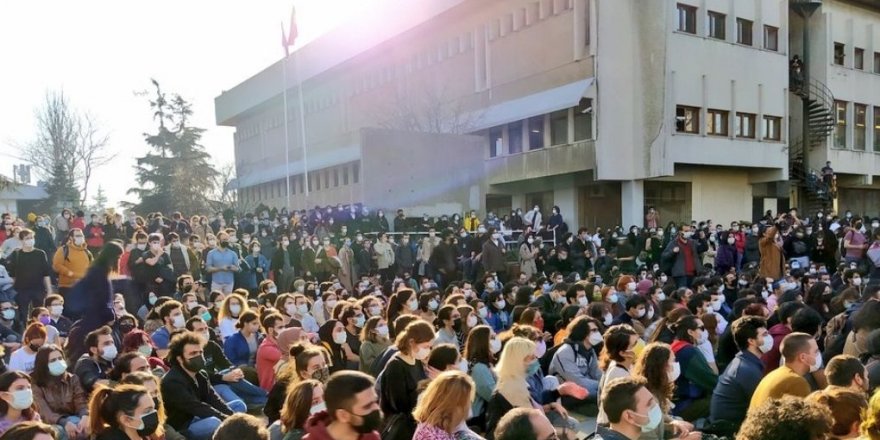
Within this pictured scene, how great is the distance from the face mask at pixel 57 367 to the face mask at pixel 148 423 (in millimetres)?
1997

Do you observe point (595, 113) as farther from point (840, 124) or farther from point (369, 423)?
point (369, 423)

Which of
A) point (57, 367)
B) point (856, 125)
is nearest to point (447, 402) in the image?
point (57, 367)

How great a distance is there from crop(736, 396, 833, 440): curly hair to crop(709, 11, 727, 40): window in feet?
92.4

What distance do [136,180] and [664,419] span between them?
1582 inches

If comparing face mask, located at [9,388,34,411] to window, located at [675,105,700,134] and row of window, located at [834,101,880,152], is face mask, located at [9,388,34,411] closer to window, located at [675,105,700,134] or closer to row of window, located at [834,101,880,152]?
window, located at [675,105,700,134]

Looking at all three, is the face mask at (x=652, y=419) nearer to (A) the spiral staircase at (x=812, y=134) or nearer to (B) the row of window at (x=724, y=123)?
(B) the row of window at (x=724, y=123)

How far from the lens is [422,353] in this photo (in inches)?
225

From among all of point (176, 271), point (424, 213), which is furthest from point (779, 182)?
point (176, 271)

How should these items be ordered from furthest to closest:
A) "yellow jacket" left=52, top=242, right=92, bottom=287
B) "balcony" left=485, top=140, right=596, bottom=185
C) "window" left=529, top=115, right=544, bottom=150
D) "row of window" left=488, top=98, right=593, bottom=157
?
"window" left=529, top=115, right=544, bottom=150
"row of window" left=488, top=98, right=593, bottom=157
"balcony" left=485, top=140, right=596, bottom=185
"yellow jacket" left=52, top=242, right=92, bottom=287

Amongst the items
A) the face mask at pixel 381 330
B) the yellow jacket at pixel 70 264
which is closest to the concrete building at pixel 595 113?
the yellow jacket at pixel 70 264

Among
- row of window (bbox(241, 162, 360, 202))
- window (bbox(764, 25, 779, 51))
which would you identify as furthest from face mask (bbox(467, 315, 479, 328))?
row of window (bbox(241, 162, 360, 202))

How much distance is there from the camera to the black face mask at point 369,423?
3713mm

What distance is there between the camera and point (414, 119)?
34.6 meters

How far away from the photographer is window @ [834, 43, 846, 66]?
33406 mm
